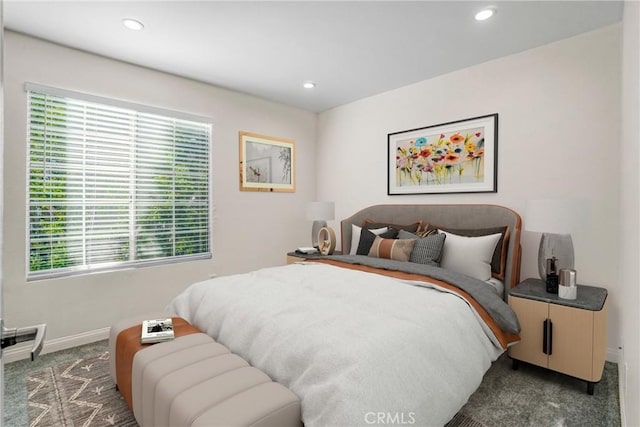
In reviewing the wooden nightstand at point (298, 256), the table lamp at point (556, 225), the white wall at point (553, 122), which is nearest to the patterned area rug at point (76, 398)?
the wooden nightstand at point (298, 256)

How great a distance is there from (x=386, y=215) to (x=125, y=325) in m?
2.76

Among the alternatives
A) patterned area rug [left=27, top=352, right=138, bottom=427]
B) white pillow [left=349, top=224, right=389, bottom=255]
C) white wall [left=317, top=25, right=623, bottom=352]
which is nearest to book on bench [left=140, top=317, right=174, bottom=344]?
patterned area rug [left=27, top=352, right=138, bottom=427]

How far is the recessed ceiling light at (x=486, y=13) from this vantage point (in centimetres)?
232

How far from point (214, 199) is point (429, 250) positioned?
2.41 metres

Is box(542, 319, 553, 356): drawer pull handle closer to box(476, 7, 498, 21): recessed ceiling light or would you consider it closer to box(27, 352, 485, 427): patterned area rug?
box(27, 352, 485, 427): patterned area rug

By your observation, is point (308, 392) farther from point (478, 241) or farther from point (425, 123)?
point (425, 123)

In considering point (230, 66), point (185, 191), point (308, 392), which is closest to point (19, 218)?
point (185, 191)

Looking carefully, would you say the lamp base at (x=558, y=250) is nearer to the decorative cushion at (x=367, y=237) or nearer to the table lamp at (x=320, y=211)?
the decorative cushion at (x=367, y=237)

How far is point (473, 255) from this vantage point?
9.07 ft

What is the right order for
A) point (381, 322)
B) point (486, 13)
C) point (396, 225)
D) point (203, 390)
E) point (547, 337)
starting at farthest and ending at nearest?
point (396, 225) → point (486, 13) → point (547, 337) → point (381, 322) → point (203, 390)

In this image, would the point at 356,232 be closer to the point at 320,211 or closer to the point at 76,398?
the point at 320,211

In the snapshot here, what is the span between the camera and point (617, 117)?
2.47 meters

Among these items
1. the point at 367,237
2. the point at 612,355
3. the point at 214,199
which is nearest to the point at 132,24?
the point at 214,199

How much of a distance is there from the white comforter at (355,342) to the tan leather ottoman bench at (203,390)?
0.34 ft
